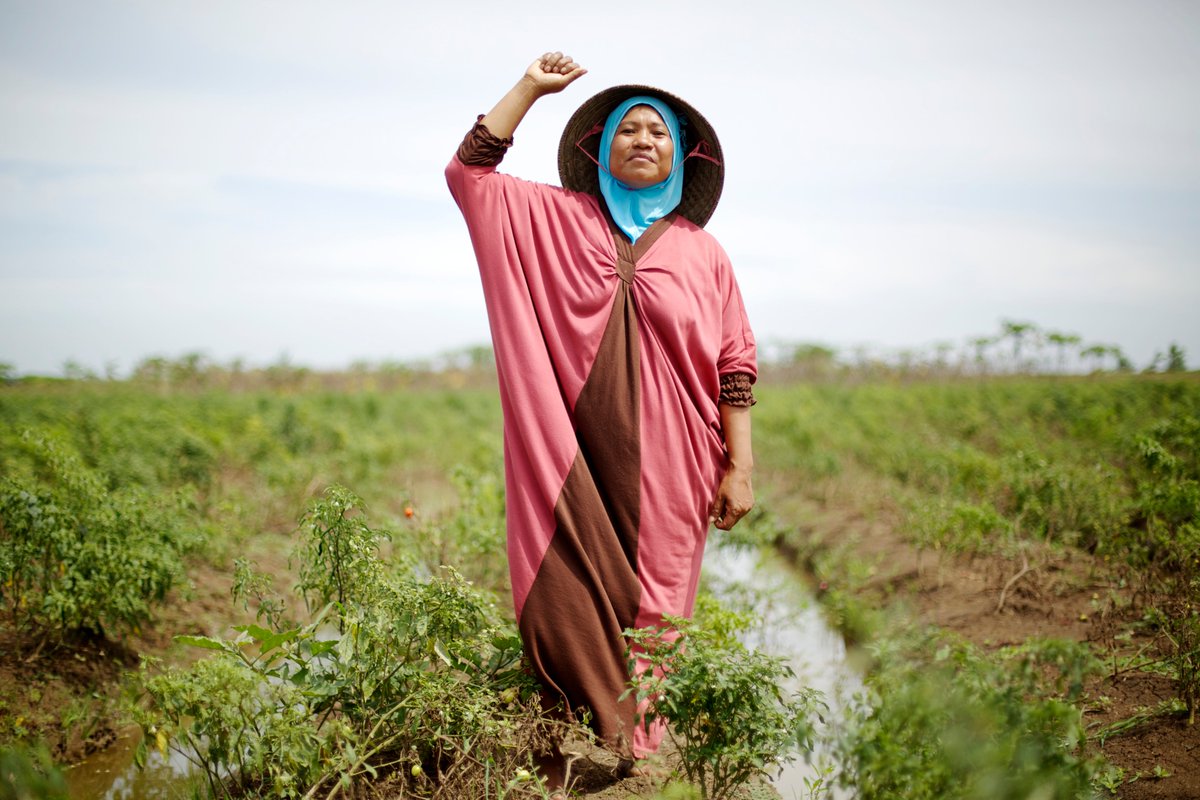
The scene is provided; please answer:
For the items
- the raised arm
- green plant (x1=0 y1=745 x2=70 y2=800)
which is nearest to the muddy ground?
green plant (x1=0 y1=745 x2=70 y2=800)

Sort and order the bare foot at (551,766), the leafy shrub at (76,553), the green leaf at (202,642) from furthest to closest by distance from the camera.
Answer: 1. the leafy shrub at (76,553)
2. the bare foot at (551,766)
3. the green leaf at (202,642)

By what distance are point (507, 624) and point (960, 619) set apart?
2.50 m

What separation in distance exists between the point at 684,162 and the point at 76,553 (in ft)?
9.01

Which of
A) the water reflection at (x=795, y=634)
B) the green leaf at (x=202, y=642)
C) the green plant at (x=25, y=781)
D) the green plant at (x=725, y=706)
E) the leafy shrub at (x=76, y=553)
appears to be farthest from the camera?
the water reflection at (x=795, y=634)

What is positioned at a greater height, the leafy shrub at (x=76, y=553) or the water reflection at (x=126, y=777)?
the leafy shrub at (x=76, y=553)

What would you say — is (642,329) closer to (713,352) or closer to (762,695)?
(713,352)

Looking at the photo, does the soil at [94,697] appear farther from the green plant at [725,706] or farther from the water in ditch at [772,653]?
the green plant at [725,706]

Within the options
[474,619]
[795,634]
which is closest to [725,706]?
[474,619]

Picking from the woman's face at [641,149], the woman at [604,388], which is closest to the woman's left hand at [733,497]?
the woman at [604,388]

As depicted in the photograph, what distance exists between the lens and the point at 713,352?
2719mm

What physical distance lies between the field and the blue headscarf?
4.14 feet

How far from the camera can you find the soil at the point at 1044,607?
2645 millimetres

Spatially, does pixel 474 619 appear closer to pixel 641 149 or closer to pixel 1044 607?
pixel 641 149

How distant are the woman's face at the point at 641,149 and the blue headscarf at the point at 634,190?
2cm
